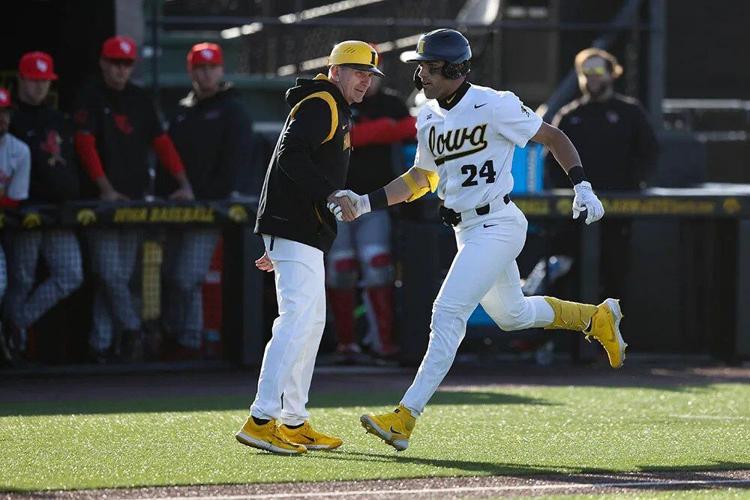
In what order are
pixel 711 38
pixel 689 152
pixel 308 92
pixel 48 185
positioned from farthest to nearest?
pixel 711 38, pixel 689 152, pixel 48 185, pixel 308 92

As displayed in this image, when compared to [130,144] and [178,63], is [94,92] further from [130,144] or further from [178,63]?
[178,63]

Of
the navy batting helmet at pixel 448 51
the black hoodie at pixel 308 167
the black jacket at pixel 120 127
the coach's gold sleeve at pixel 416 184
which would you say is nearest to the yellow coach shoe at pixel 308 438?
the black hoodie at pixel 308 167

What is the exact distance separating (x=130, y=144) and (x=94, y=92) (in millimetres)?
431

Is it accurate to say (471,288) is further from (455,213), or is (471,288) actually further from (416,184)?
(416,184)

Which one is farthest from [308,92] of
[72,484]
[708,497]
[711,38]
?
Answer: [711,38]

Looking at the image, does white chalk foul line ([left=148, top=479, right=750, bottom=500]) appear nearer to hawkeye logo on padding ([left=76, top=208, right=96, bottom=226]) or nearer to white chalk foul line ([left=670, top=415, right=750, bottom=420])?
white chalk foul line ([left=670, top=415, right=750, bottom=420])

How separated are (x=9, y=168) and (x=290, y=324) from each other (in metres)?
4.00

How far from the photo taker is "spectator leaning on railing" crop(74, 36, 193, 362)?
10.9m

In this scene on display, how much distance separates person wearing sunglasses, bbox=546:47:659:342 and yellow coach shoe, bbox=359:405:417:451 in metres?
4.90

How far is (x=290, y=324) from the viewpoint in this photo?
23.6 ft

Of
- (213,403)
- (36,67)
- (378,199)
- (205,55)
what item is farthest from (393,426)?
(205,55)

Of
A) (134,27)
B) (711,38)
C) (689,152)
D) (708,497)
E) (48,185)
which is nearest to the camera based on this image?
(708,497)

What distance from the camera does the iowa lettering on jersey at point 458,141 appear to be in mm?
7422

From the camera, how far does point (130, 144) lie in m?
11.1
